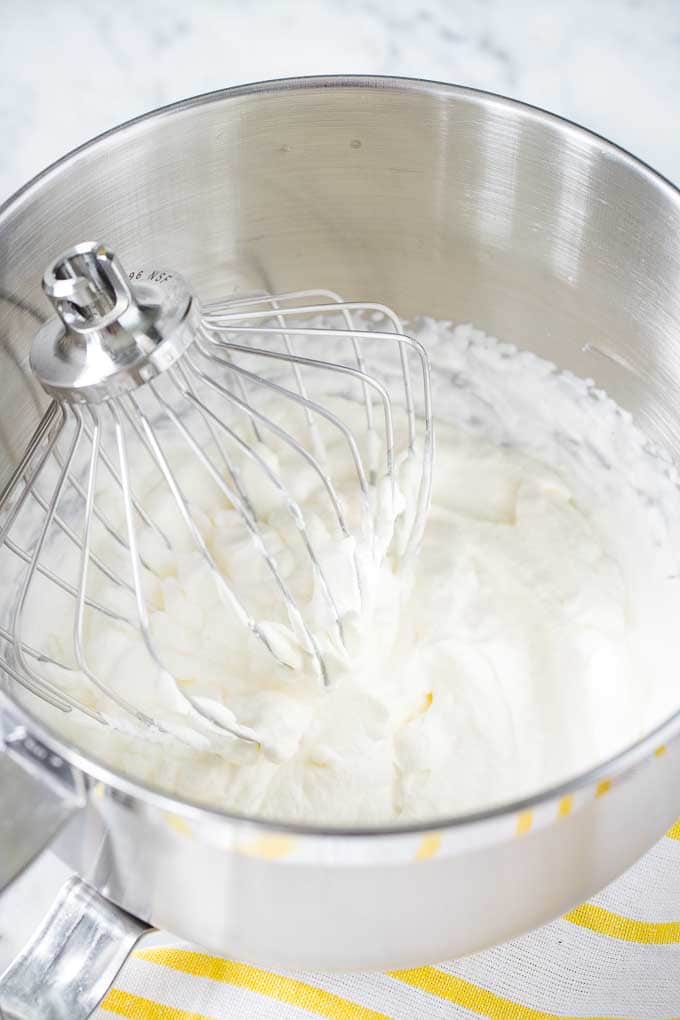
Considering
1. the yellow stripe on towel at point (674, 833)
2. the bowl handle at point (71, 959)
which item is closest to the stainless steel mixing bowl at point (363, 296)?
the bowl handle at point (71, 959)

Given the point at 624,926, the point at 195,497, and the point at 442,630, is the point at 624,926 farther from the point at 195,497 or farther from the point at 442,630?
the point at 195,497

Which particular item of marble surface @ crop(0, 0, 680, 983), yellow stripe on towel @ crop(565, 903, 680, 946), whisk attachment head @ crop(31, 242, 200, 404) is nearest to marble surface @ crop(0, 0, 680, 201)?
marble surface @ crop(0, 0, 680, 983)

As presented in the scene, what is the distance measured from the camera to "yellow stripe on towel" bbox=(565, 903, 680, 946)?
1.91ft

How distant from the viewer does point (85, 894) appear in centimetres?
54

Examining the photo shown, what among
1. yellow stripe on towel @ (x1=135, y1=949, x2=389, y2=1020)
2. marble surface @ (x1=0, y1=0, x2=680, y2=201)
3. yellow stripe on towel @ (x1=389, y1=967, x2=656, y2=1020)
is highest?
marble surface @ (x1=0, y1=0, x2=680, y2=201)

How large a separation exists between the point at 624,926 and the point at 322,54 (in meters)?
0.68

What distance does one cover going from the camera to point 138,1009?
562 millimetres

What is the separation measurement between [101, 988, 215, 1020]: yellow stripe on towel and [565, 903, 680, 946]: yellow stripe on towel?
19 cm

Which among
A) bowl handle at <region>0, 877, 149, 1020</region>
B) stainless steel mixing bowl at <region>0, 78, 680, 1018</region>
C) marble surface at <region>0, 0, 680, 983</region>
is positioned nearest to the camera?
stainless steel mixing bowl at <region>0, 78, 680, 1018</region>

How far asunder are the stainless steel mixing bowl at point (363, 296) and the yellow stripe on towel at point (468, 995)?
0.27 feet

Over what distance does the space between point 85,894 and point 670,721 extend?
0.28 metres

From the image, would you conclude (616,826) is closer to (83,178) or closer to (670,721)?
(670,721)

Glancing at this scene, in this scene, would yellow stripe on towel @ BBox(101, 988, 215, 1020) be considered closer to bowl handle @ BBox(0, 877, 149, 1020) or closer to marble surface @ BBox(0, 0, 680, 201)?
bowl handle @ BBox(0, 877, 149, 1020)

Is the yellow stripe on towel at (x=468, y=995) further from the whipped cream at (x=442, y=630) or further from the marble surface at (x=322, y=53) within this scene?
the marble surface at (x=322, y=53)
